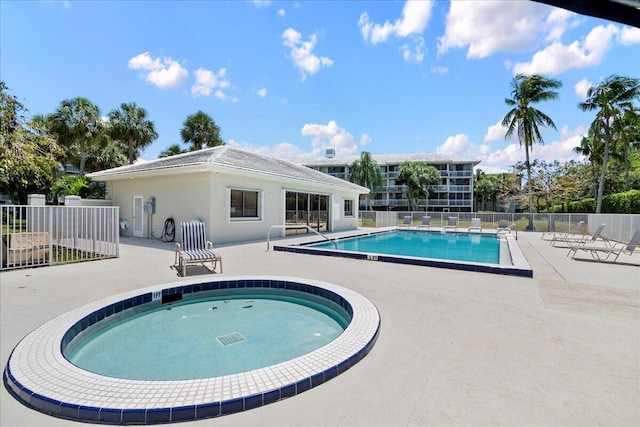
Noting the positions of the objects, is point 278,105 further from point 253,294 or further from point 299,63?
point 253,294

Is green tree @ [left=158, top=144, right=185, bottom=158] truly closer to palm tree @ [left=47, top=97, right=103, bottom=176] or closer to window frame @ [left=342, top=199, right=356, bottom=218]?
palm tree @ [left=47, top=97, right=103, bottom=176]

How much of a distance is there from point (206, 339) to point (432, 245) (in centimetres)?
1232

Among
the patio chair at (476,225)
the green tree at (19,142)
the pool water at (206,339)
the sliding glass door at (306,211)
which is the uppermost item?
the green tree at (19,142)

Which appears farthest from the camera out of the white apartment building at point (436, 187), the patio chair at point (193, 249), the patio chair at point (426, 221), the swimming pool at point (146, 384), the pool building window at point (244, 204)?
the white apartment building at point (436, 187)

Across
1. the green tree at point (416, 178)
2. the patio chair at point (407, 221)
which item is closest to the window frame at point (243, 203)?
the patio chair at point (407, 221)

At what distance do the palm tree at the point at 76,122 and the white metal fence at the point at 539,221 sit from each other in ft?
69.2

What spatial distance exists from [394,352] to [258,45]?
43.1 ft

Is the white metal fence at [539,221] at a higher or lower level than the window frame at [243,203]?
lower

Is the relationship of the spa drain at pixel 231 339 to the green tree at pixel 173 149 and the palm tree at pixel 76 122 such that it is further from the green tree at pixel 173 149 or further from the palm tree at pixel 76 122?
the green tree at pixel 173 149

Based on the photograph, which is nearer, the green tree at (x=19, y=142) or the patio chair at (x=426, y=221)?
the green tree at (x=19, y=142)

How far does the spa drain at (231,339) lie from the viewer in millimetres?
4051

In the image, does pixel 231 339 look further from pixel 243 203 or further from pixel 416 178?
pixel 416 178

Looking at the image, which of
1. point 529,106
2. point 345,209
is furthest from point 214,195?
point 529,106

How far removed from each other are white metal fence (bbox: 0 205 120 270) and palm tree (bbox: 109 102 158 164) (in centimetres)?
1819
